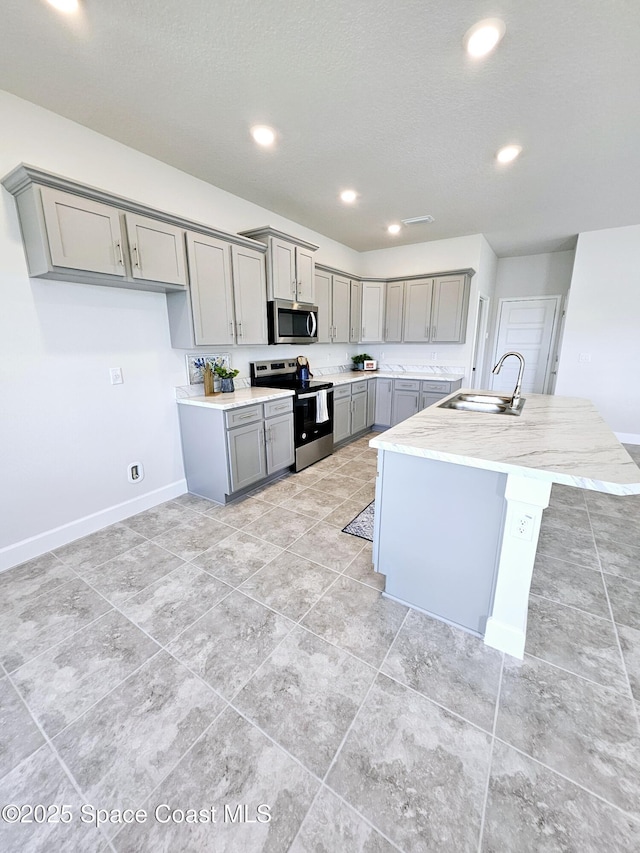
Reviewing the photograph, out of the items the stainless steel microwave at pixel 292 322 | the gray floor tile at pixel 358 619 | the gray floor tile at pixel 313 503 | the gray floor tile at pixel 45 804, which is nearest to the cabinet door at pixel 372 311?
the stainless steel microwave at pixel 292 322

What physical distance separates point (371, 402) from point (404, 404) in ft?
1.56

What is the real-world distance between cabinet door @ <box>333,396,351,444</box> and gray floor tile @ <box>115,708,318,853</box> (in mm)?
3252

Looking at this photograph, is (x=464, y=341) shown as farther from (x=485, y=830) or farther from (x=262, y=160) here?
(x=485, y=830)

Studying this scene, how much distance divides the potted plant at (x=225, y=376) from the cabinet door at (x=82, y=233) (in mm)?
1115

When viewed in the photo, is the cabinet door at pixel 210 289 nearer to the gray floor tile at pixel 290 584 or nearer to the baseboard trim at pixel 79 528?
the baseboard trim at pixel 79 528

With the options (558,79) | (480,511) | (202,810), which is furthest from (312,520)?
(558,79)

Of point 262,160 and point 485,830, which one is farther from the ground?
point 262,160

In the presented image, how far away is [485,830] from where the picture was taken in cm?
99

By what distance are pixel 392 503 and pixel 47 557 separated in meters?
2.30

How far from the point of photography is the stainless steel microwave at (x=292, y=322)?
11.3ft

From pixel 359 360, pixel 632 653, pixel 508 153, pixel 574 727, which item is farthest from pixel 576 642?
pixel 359 360

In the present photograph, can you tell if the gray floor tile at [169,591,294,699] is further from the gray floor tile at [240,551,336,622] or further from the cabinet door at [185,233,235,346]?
the cabinet door at [185,233,235,346]

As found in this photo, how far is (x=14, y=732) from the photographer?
1261 mm


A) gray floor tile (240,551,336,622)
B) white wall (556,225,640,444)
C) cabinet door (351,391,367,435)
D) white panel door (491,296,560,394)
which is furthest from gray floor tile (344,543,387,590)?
white panel door (491,296,560,394)
